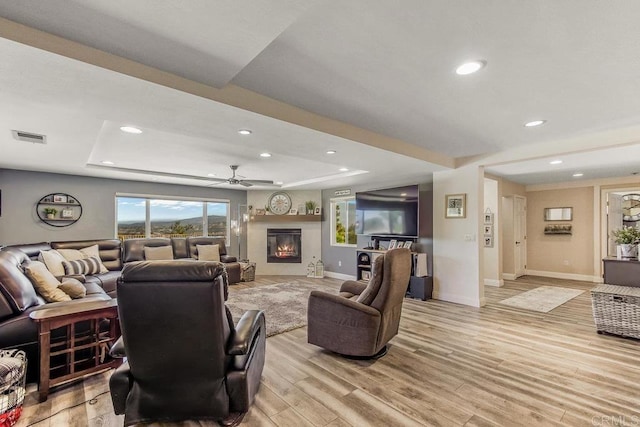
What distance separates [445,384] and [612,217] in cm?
718

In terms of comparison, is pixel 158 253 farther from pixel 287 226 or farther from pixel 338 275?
pixel 338 275

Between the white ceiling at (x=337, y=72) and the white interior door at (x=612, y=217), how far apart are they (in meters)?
4.36

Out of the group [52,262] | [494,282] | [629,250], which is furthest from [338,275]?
[52,262]

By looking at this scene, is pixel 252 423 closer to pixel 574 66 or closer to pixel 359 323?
pixel 359 323

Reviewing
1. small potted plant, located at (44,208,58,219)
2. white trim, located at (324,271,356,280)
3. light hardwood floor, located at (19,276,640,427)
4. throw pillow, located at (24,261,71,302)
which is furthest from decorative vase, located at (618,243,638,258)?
small potted plant, located at (44,208,58,219)

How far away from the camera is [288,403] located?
2.22 m

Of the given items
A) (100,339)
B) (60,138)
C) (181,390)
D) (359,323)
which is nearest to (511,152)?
(359,323)

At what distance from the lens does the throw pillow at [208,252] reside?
6816 mm

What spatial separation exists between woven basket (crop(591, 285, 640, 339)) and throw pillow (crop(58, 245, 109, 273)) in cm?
741

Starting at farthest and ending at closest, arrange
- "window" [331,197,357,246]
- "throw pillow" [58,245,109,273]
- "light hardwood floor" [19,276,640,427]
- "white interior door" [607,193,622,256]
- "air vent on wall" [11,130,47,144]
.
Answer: "window" [331,197,357,246] → "white interior door" [607,193,622,256] → "throw pillow" [58,245,109,273] → "air vent on wall" [11,130,47,144] → "light hardwood floor" [19,276,640,427]

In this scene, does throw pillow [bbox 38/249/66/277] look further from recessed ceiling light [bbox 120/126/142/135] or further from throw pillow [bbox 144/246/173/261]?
recessed ceiling light [bbox 120/126/142/135]

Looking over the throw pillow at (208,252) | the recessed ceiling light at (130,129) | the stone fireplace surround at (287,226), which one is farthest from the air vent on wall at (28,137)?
the stone fireplace surround at (287,226)

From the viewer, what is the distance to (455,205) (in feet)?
16.7

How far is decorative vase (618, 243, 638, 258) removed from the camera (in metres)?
3.88
